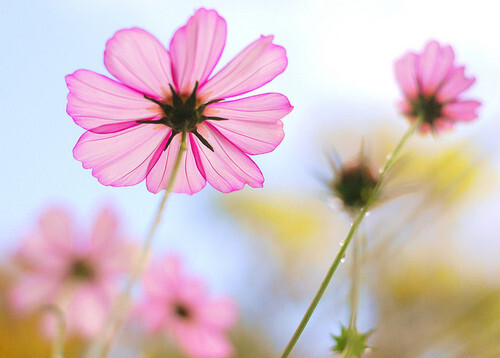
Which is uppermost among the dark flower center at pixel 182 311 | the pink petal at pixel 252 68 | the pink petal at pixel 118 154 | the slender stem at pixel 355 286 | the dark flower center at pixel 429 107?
the dark flower center at pixel 429 107

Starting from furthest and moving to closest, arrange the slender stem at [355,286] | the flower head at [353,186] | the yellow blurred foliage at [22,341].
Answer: the yellow blurred foliage at [22,341], the flower head at [353,186], the slender stem at [355,286]

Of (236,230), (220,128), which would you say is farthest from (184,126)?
(236,230)

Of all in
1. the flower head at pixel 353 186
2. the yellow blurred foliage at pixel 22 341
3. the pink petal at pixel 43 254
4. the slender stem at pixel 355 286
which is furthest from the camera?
the yellow blurred foliage at pixel 22 341

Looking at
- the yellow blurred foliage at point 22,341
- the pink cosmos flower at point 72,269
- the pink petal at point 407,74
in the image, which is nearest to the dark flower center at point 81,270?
the pink cosmos flower at point 72,269

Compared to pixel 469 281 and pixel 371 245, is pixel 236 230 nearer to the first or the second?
pixel 469 281

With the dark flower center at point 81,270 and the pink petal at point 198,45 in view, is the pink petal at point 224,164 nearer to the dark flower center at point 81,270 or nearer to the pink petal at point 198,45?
the pink petal at point 198,45

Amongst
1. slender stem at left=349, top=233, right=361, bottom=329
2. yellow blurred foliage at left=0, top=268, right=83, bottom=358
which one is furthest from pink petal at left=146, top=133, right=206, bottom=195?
yellow blurred foliage at left=0, top=268, right=83, bottom=358
